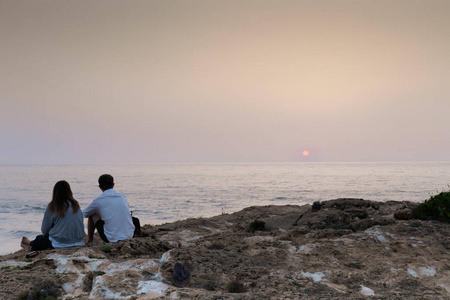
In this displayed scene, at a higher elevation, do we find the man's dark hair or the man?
the man's dark hair

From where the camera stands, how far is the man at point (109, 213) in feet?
25.3

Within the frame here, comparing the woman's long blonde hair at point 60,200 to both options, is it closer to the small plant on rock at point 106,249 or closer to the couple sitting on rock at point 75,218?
the couple sitting on rock at point 75,218

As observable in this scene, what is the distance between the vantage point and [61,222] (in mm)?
7598

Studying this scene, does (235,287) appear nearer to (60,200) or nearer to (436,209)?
(60,200)

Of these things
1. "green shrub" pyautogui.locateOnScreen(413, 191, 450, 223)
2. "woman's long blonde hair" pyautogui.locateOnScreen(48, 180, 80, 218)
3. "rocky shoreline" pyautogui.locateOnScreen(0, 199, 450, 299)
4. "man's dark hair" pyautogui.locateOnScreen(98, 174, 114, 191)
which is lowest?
"rocky shoreline" pyautogui.locateOnScreen(0, 199, 450, 299)

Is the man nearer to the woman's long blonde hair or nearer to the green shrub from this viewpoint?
the woman's long blonde hair

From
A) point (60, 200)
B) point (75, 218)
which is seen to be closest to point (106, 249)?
point (75, 218)

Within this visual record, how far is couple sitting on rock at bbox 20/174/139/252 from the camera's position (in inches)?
297

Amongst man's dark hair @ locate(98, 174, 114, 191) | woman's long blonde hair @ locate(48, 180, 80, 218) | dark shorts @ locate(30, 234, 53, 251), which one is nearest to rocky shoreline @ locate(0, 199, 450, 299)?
dark shorts @ locate(30, 234, 53, 251)

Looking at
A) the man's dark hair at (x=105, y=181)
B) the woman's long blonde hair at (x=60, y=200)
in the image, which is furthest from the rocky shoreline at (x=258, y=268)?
the man's dark hair at (x=105, y=181)

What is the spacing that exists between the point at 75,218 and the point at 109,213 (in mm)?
716

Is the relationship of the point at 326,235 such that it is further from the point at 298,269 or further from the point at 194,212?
the point at 194,212

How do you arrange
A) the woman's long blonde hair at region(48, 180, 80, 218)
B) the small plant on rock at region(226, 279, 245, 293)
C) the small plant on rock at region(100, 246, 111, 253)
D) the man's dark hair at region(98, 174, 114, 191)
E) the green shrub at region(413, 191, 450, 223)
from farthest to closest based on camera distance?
1. the green shrub at region(413, 191, 450, 223)
2. the man's dark hair at region(98, 174, 114, 191)
3. the woman's long blonde hair at region(48, 180, 80, 218)
4. the small plant on rock at region(100, 246, 111, 253)
5. the small plant on rock at region(226, 279, 245, 293)

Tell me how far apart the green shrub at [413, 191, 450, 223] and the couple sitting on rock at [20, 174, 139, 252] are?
8786 mm
